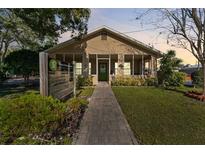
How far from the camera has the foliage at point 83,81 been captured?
2316 cm

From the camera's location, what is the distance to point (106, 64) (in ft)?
93.4

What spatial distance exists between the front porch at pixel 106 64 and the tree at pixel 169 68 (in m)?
1.65

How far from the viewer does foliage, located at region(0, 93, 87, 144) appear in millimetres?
5762

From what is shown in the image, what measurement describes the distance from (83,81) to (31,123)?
17521 millimetres

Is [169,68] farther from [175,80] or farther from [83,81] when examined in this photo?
[83,81]

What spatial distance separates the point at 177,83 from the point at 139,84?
354cm

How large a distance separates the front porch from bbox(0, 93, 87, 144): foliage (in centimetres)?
1822

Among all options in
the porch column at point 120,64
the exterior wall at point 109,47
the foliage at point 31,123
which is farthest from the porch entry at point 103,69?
the foliage at point 31,123

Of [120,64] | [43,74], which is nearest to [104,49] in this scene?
[120,64]

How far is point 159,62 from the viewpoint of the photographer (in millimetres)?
24359

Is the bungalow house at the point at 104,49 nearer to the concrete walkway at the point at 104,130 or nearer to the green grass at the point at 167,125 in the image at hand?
the green grass at the point at 167,125

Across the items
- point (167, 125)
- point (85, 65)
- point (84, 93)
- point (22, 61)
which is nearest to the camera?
point (167, 125)

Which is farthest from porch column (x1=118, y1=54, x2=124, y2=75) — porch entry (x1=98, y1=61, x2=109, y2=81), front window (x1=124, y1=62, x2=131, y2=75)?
porch entry (x1=98, y1=61, x2=109, y2=81)
